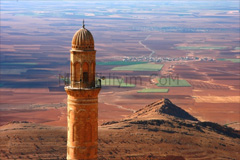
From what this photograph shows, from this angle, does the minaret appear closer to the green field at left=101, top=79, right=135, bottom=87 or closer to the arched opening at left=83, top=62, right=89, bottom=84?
the arched opening at left=83, top=62, right=89, bottom=84

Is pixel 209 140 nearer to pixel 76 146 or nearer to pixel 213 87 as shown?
pixel 76 146

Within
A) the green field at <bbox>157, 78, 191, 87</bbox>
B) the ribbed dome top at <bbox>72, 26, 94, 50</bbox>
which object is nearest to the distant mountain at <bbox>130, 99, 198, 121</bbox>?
the ribbed dome top at <bbox>72, 26, 94, 50</bbox>

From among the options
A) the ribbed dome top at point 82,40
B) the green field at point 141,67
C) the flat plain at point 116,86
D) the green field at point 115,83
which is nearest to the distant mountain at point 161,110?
the flat plain at point 116,86

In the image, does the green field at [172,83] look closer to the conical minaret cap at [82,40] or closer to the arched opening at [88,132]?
the arched opening at [88,132]

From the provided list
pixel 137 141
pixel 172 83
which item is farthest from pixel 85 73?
pixel 172 83

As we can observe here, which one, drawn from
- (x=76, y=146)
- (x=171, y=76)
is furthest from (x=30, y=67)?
(x=76, y=146)

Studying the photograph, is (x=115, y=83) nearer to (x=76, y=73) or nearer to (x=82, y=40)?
(x=76, y=73)

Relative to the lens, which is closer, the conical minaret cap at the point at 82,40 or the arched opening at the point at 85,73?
the conical minaret cap at the point at 82,40
